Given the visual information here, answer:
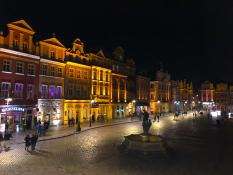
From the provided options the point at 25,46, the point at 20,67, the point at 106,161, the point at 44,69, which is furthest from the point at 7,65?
the point at 106,161

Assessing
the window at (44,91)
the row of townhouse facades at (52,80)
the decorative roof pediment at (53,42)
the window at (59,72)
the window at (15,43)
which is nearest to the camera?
the row of townhouse facades at (52,80)

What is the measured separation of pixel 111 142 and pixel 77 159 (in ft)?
22.9

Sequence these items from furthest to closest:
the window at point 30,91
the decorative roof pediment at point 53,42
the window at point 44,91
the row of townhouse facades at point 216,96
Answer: the row of townhouse facades at point 216,96 < the decorative roof pediment at point 53,42 < the window at point 44,91 < the window at point 30,91

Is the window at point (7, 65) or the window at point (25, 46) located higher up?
the window at point (25, 46)

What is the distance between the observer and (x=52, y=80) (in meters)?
36.3

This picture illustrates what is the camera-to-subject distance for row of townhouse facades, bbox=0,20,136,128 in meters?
29.6

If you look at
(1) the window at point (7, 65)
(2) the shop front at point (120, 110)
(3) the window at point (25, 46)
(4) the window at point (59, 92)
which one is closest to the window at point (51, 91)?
(4) the window at point (59, 92)

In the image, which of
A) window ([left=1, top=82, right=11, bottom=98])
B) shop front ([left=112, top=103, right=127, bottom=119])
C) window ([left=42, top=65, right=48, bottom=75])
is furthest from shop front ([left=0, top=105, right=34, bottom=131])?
shop front ([left=112, top=103, right=127, bottom=119])

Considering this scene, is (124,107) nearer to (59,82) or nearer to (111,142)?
(59,82)

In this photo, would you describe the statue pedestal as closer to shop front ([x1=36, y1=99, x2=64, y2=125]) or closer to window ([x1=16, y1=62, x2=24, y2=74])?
shop front ([x1=36, y1=99, x2=64, y2=125])

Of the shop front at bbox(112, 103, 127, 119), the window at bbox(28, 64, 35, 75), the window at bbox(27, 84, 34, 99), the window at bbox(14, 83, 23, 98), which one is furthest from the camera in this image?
the shop front at bbox(112, 103, 127, 119)

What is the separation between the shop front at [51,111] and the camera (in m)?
34.1

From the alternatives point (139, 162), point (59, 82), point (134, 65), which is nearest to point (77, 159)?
point (139, 162)

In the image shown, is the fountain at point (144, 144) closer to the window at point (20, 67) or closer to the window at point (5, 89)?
the window at point (5, 89)
